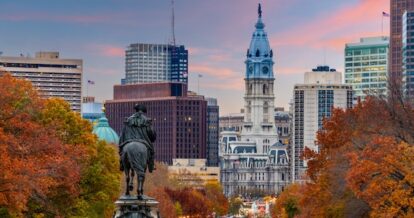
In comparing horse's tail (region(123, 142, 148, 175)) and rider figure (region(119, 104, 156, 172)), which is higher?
rider figure (region(119, 104, 156, 172))

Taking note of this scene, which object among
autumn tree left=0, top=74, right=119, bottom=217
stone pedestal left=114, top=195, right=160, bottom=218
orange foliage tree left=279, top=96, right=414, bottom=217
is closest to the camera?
stone pedestal left=114, top=195, right=160, bottom=218

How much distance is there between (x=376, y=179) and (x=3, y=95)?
20.2m

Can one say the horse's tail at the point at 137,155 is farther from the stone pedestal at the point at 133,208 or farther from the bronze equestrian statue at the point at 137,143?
the stone pedestal at the point at 133,208

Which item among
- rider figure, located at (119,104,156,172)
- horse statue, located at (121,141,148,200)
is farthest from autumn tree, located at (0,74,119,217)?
rider figure, located at (119,104,156,172)

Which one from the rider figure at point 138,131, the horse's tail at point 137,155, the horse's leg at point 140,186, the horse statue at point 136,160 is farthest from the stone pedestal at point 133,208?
the rider figure at point 138,131

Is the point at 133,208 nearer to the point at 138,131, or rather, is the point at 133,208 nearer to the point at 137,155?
the point at 137,155

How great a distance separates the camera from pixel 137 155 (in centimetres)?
4784

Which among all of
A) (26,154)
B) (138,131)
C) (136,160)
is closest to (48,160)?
(26,154)

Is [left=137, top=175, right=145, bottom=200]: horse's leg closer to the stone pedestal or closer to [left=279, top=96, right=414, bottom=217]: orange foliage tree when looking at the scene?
the stone pedestal

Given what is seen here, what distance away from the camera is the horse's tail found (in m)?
47.7

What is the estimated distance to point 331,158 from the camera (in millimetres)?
95625

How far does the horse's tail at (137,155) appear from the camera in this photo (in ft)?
156

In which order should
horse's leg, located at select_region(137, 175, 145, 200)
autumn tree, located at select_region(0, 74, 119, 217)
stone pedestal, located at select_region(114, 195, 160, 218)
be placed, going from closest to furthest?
stone pedestal, located at select_region(114, 195, 160, 218) → horse's leg, located at select_region(137, 175, 145, 200) → autumn tree, located at select_region(0, 74, 119, 217)

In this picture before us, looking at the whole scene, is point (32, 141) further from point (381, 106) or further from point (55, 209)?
point (381, 106)
